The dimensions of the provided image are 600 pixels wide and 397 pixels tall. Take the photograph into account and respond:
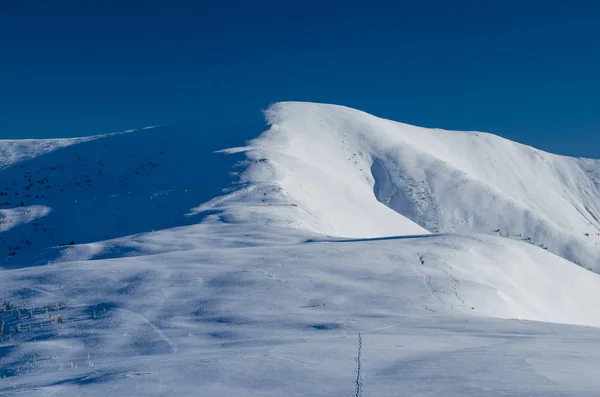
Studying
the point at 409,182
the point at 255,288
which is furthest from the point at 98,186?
the point at 409,182

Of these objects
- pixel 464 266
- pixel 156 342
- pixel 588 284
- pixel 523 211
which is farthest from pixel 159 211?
pixel 523 211

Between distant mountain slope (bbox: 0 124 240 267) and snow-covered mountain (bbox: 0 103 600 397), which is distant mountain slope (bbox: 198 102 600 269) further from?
distant mountain slope (bbox: 0 124 240 267)

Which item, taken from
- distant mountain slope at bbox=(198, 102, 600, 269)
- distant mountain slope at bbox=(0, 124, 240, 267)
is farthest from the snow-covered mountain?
distant mountain slope at bbox=(198, 102, 600, 269)

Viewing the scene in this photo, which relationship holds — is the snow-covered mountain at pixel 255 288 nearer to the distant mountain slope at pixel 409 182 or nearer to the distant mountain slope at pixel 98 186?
the distant mountain slope at pixel 98 186

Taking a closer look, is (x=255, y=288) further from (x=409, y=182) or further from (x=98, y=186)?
(x=409, y=182)

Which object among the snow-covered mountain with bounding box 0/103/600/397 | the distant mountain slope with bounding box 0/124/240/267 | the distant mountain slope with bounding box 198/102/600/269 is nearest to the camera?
the snow-covered mountain with bounding box 0/103/600/397

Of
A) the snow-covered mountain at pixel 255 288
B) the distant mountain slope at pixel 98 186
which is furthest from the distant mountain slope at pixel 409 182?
the distant mountain slope at pixel 98 186

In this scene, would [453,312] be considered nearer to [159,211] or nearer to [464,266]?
[464,266]
